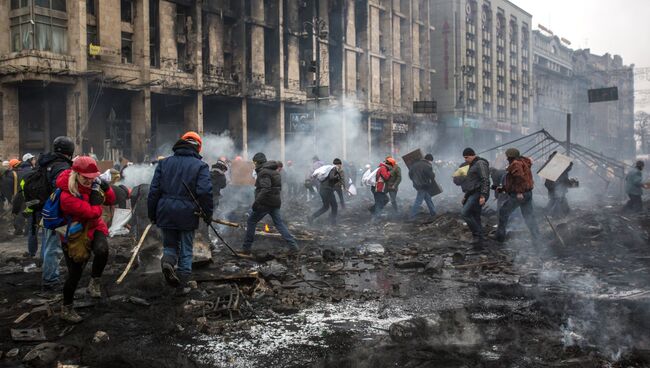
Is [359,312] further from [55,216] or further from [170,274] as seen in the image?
[55,216]

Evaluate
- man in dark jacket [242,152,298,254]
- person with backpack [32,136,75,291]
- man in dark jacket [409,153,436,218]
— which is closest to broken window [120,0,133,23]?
man in dark jacket [409,153,436,218]

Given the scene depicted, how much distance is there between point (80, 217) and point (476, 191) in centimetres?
663

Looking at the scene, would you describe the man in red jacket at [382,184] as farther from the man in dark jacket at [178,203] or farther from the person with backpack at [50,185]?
the person with backpack at [50,185]

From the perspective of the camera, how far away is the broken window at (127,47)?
25.7 metres

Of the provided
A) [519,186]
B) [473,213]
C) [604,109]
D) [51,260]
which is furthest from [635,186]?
[604,109]

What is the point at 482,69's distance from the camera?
2173 inches

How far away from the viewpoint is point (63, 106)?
2427 cm

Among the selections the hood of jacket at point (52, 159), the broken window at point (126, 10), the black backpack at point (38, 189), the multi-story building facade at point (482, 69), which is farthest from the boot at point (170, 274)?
the multi-story building facade at point (482, 69)

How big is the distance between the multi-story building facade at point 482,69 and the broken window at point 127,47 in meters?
32.0

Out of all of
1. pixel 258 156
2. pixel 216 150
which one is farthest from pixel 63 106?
pixel 258 156

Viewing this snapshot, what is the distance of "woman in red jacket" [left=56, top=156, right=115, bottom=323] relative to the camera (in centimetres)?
505

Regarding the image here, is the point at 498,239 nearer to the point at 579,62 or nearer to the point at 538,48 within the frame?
the point at 538,48

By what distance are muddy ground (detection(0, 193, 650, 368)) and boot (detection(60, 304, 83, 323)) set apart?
0.08m

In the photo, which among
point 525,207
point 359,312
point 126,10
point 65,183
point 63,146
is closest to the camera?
point 65,183
